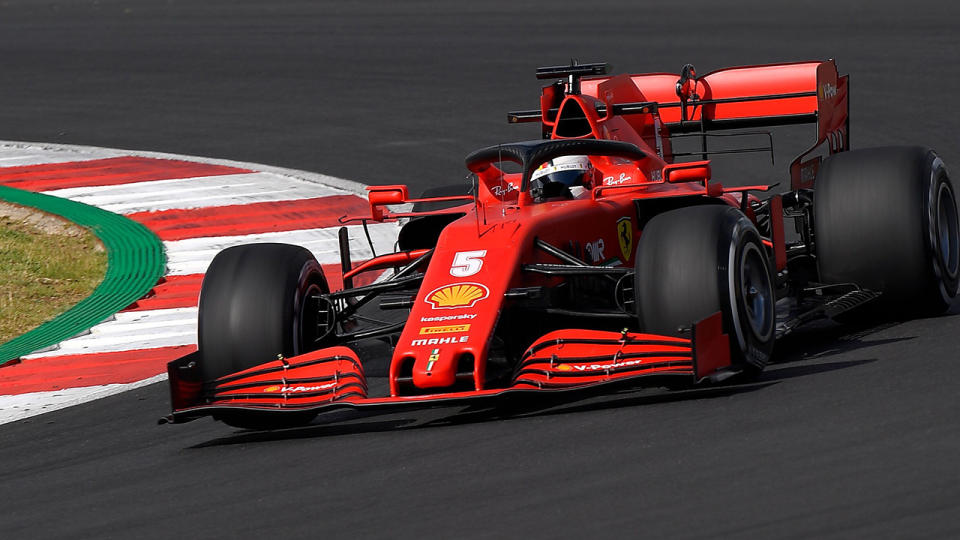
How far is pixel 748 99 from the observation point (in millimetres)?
9500

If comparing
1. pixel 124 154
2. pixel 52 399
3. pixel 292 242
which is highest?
pixel 124 154

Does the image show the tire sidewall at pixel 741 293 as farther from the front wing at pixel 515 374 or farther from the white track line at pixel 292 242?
the white track line at pixel 292 242

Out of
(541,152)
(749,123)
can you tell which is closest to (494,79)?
(749,123)

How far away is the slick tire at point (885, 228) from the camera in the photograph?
7914 mm

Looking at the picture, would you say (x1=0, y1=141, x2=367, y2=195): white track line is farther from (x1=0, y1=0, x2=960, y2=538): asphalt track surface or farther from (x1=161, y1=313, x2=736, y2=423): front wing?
(x1=161, y1=313, x2=736, y2=423): front wing

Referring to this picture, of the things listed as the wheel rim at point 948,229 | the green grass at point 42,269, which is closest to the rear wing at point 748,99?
the wheel rim at point 948,229

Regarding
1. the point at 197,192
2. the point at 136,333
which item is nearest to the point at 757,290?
the point at 136,333

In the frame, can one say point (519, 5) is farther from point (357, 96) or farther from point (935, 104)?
point (935, 104)

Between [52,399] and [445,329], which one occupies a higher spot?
[445,329]

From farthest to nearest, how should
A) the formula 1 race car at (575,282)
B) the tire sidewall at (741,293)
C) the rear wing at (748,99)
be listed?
the rear wing at (748,99) → the tire sidewall at (741,293) → the formula 1 race car at (575,282)

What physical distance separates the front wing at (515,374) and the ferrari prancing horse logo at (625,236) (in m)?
1.19

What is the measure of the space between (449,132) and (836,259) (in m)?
7.74

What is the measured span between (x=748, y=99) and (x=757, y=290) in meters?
2.55

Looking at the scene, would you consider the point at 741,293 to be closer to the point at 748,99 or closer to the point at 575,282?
the point at 575,282
